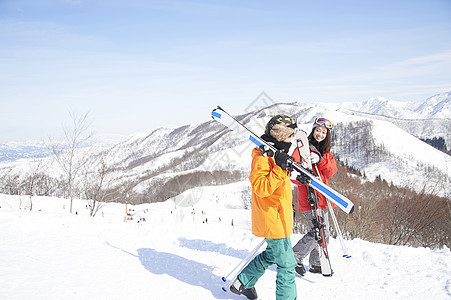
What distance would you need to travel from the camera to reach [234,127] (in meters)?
4.47

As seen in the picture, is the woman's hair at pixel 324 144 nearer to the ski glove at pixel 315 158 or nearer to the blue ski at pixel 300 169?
the ski glove at pixel 315 158

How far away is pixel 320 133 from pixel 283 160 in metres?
2.08

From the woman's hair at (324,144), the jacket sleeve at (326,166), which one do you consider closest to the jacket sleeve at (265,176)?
the jacket sleeve at (326,166)

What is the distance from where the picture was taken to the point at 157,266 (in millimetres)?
5094

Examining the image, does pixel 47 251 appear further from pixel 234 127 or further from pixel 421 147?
pixel 421 147

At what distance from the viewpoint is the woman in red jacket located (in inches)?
193

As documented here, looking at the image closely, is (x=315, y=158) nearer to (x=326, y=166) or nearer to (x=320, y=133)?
(x=326, y=166)

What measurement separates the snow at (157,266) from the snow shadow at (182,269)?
2cm

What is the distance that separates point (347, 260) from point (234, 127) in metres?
3.86

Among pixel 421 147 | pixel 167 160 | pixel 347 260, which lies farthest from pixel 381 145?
pixel 347 260

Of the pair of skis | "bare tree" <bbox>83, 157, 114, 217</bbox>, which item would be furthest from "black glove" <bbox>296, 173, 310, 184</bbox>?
"bare tree" <bbox>83, 157, 114, 217</bbox>

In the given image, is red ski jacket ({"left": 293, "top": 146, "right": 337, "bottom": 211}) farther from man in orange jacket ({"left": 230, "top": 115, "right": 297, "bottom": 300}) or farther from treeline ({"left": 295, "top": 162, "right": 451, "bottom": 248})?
treeline ({"left": 295, "top": 162, "right": 451, "bottom": 248})

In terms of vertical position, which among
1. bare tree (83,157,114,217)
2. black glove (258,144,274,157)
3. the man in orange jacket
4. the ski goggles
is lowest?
bare tree (83,157,114,217)

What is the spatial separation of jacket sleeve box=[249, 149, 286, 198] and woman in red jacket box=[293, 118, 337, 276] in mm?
1472
